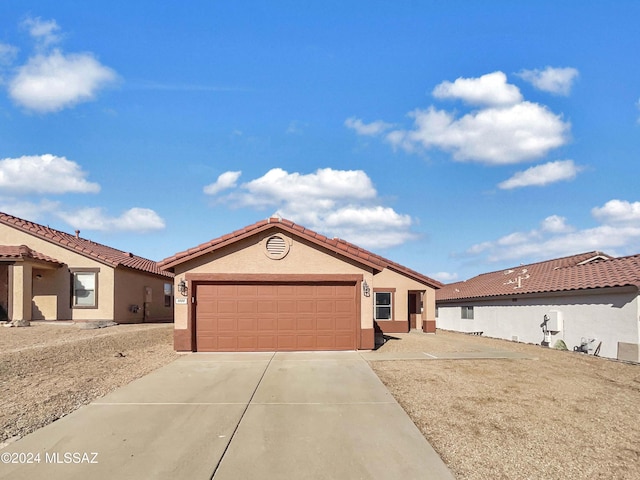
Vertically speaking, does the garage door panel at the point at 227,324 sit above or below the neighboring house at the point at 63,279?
below

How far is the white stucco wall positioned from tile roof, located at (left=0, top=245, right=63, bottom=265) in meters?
22.4

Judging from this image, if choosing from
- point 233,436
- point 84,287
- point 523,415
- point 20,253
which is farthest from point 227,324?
point 20,253

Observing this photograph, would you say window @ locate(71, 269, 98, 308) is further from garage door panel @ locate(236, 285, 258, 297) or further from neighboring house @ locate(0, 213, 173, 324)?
garage door panel @ locate(236, 285, 258, 297)

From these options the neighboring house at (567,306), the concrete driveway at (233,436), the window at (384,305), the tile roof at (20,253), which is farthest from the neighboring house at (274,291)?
the window at (384,305)

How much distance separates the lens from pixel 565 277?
2078 cm

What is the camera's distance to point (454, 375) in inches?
404

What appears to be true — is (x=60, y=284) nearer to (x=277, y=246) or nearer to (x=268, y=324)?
(x=268, y=324)

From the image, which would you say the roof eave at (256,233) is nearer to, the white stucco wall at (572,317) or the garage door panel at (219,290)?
the garage door panel at (219,290)

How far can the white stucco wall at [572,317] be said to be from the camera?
49.2 feet

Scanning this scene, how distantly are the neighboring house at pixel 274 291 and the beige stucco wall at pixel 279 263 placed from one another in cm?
3

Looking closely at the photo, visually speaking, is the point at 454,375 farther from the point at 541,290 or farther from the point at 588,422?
the point at 541,290

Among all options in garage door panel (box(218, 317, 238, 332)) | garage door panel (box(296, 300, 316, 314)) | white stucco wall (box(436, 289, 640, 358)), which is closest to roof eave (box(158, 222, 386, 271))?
garage door panel (box(296, 300, 316, 314))

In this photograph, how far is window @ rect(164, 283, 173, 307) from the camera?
1156 inches

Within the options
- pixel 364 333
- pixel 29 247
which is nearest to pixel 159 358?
pixel 364 333
